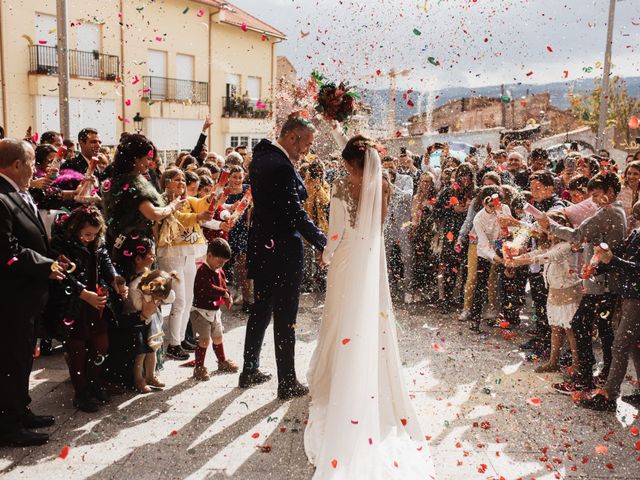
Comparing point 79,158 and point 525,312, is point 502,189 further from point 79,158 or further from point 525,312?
point 79,158

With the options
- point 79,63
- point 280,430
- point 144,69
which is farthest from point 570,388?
point 144,69

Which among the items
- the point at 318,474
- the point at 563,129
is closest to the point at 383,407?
the point at 318,474

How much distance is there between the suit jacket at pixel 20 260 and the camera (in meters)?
3.73

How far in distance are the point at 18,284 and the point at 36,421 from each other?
1042 millimetres

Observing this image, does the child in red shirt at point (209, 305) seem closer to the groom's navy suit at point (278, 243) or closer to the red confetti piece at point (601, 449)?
the groom's navy suit at point (278, 243)

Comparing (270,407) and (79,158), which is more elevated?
(79,158)

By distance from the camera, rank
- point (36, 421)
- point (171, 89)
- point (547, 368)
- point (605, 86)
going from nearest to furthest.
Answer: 1. point (36, 421)
2. point (547, 368)
3. point (605, 86)
4. point (171, 89)

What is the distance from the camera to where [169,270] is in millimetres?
5539

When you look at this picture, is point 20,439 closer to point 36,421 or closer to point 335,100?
point 36,421

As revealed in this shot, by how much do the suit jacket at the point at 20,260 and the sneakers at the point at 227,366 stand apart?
180cm

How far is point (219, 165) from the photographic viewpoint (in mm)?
8672

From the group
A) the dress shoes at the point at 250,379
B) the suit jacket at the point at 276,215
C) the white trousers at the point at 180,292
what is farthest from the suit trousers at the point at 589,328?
the white trousers at the point at 180,292

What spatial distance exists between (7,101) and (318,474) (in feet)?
62.2

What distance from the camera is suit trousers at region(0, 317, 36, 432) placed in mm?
3869
